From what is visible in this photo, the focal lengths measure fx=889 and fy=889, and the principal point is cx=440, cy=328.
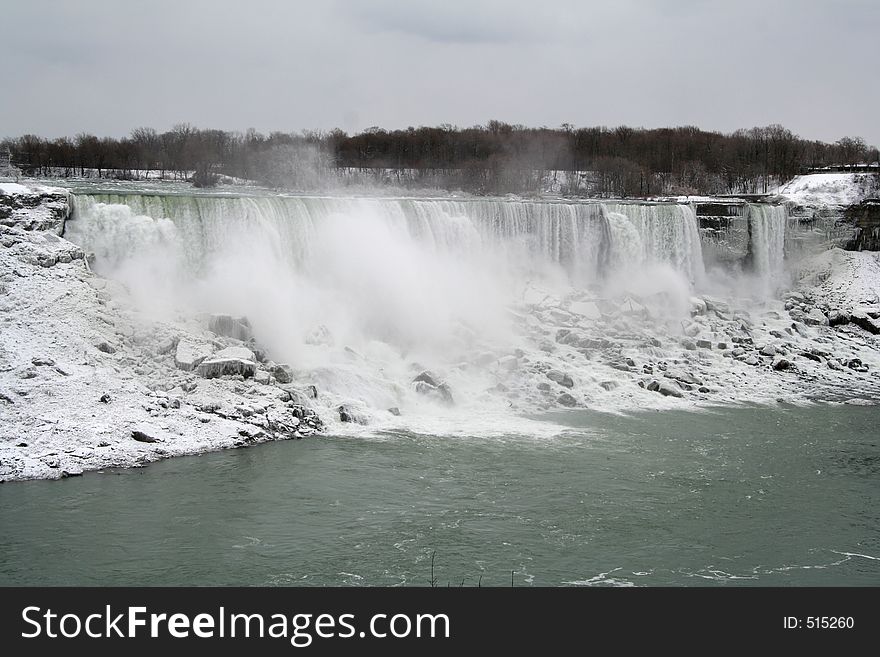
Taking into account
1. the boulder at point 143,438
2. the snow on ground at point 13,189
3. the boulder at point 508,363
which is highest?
the snow on ground at point 13,189

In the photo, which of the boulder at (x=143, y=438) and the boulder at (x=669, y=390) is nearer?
the boulder at (x=143, y=438)

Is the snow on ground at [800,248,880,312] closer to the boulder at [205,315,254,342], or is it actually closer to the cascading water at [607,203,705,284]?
the cascading water at [607,203,705,284]

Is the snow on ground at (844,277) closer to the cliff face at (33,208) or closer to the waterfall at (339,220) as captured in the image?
the waterfall at (339,220)

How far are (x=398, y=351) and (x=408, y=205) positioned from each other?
6.41 meters

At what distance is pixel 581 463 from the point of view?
1467 centimetres

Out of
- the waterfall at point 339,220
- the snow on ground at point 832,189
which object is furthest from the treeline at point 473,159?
the waterfall at point 339,220

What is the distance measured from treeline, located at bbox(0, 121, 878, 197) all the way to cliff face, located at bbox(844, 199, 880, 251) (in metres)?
18.5

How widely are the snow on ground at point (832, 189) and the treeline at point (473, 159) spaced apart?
15.6m

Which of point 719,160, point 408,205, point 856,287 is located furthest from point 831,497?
point 719,160

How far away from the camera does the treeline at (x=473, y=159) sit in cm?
5359

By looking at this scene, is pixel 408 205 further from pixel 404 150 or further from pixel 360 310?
pixel 404 150

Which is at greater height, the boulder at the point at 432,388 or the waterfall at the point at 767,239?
the waterfall at the point at 767,239

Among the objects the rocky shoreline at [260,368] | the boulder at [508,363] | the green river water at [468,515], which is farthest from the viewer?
the boulder at [508,363]

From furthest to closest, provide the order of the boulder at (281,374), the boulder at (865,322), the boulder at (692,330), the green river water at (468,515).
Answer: the boulder at (865,322) < the boulder at (692,330) < the boulder at (281,374) < the green river water at (468,515)
